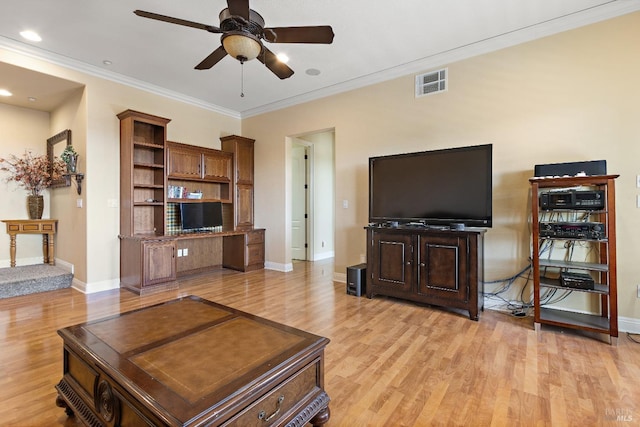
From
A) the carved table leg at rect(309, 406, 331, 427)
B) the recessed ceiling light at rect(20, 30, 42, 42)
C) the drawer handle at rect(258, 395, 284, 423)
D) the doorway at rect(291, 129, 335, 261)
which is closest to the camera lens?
the drawer handle at rect(258, 395, 284, 423)

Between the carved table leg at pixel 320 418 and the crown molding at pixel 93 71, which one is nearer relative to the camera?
the carved table leg at pixel 320 418

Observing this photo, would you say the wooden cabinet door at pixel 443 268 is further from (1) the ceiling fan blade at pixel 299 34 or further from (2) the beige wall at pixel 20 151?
(2) the beige wall at pixel 20 151

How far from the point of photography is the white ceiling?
111 inches

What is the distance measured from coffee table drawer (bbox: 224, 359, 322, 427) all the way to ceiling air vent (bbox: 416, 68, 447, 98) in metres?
3.59

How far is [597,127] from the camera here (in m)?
2.91

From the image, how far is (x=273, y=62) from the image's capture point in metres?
2.68

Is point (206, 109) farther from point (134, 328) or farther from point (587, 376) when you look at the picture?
point (587, 376)

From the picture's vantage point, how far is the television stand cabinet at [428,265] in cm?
309

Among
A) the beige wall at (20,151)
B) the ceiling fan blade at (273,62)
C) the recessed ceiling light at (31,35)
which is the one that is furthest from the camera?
the beige wall at (20,151)

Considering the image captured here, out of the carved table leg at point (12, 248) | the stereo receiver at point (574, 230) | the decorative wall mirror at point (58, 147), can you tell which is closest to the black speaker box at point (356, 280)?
the stereo receiver at point (574, 230)

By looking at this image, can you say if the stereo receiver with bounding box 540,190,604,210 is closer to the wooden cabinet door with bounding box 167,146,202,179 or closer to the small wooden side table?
the wooden cabinet door with bounding box 167,146,202,179

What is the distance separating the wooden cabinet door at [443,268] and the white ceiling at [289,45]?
2218mm

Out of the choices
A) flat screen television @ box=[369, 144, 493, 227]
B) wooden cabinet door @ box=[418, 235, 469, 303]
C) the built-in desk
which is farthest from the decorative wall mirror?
wooden cabinet door @ box=[418, 235, 469, 303]

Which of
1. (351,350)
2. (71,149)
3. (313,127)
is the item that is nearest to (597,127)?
(351,350)
